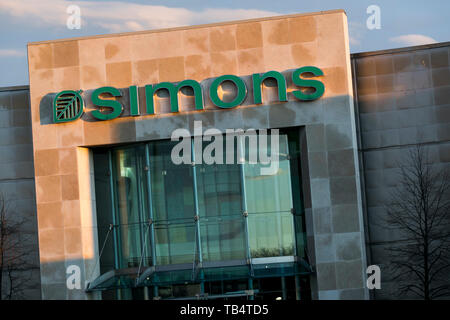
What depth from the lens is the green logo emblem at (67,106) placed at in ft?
99.9

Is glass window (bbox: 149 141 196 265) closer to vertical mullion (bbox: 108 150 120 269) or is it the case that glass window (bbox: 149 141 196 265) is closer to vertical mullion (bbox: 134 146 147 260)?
vertical mullion (bbox: 134 146 147 260)

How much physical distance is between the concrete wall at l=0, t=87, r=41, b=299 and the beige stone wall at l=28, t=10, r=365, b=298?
2.55m

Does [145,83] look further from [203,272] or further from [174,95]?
[203,272]

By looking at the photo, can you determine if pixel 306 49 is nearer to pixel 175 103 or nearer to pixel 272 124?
pixel 272 124

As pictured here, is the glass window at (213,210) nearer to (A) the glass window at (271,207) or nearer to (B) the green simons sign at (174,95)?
(A) the glass window at (271,207)

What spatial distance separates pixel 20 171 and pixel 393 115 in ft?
48.6

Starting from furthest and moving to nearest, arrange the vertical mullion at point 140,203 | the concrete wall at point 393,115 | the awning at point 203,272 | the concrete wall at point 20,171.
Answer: the concrete wall at point 20,171 < the concrete wall at point 393,115 < the vertical mullion at point 140,203 < the awning at point 203,272

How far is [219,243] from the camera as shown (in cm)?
3020

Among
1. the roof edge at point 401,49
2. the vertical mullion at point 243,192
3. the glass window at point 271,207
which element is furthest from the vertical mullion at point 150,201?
the roof edge at point 401,49

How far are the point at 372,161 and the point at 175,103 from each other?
26.0 feet

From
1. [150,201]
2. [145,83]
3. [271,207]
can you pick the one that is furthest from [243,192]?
[145,83]
